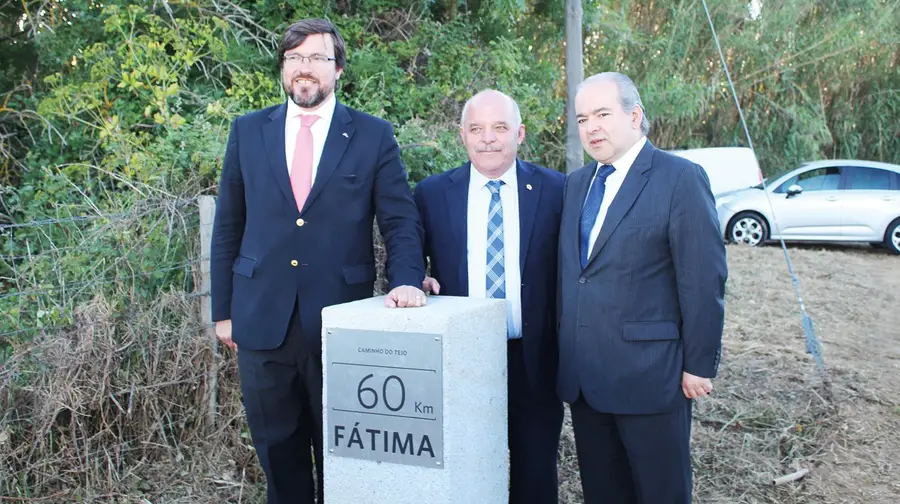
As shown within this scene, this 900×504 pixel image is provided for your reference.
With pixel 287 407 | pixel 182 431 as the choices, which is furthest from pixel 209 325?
pixel 287 407

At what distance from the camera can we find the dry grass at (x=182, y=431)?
371cm

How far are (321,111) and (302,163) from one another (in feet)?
0.66

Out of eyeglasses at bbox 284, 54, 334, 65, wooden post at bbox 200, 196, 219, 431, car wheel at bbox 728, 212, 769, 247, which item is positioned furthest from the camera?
car wheel at bbox 728, 212, 769, 247

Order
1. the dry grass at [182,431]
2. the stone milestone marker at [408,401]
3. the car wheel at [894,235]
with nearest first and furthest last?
1. the stone milestone marker at [408,401]
2. the dry grass at [182,431]
3. the car wheel at [894,235]

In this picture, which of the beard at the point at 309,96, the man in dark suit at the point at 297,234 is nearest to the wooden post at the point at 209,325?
the man in dark suit at the point at 297,234

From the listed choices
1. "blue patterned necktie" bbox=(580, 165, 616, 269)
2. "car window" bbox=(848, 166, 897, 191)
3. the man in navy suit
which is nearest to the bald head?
the man in navy suit

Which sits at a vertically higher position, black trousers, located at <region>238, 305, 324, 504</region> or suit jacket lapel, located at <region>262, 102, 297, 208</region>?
suit jacket lapel, located at <region>262, 102, 297, 208</region>

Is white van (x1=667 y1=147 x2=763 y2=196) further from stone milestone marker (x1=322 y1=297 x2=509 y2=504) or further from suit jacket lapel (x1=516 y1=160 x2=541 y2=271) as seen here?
stone milestone marker (x1=322 y1=297 x2=509 y2=504)

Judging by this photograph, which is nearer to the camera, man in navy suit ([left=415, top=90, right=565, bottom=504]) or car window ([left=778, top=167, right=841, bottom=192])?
man in navy suit ([left=415, top=90, right=565, bottom=504])

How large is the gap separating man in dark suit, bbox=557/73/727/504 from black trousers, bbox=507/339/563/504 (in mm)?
286

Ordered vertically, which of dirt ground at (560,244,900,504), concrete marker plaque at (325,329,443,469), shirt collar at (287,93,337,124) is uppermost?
shirt collar at (287,93,337,124)

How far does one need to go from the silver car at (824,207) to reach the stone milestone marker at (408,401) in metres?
10.6

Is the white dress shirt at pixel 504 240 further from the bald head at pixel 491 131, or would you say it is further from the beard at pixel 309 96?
the beard at pixel 309 96

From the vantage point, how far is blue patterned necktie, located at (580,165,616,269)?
2.78 meters
